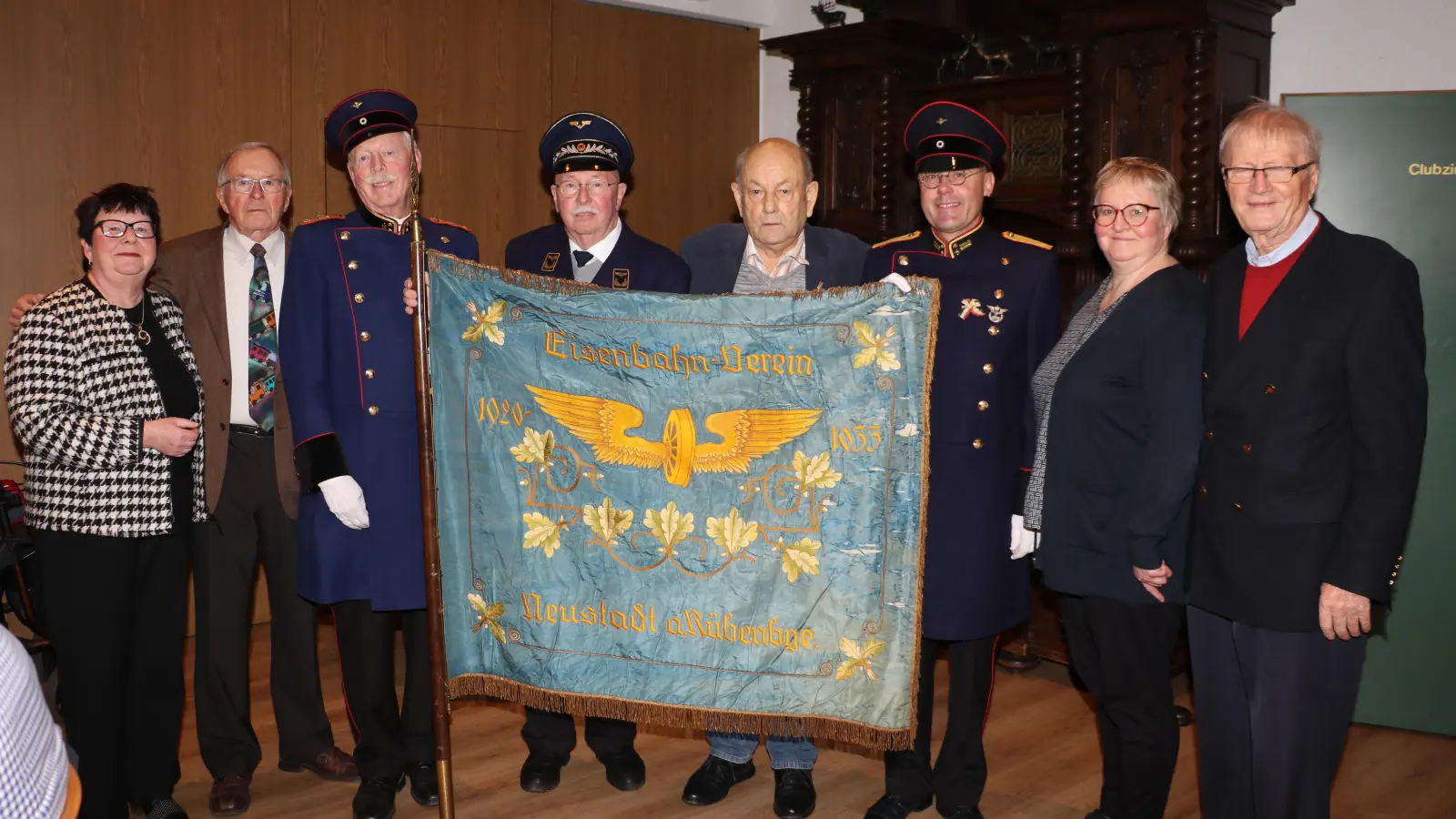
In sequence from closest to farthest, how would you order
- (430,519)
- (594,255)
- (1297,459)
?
1. (1297,459)
2. (430,519)
3. (594,255)

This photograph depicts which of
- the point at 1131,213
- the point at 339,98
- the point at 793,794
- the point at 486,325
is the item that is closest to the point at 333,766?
the point at 793,794

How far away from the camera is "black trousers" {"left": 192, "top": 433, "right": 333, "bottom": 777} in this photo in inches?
133

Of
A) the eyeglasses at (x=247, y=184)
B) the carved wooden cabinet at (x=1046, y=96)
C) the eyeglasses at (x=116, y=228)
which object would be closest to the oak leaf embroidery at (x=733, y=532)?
the eyeglasses at (x=116, y=228)

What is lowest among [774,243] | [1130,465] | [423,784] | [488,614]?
[423,784]

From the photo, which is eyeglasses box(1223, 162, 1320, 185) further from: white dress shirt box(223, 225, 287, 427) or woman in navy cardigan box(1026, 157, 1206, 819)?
white dress shirt box(223, 225, 287, 427)

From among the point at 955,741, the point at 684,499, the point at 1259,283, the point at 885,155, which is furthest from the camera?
the point at 885,155

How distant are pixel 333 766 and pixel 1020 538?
1995mm

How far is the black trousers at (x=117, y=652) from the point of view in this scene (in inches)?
114

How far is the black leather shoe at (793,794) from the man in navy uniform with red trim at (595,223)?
1.33m

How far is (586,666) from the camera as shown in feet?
9.12

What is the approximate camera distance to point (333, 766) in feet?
11.4

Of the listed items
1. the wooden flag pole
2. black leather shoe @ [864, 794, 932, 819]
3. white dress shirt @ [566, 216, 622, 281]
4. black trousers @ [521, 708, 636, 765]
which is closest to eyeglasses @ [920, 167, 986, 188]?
white dress shirt @ [566, 216, 622, 281]

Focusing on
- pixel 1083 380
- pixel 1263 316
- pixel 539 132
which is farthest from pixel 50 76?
pixel 1263 316

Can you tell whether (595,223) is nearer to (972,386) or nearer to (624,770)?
(972,386)
